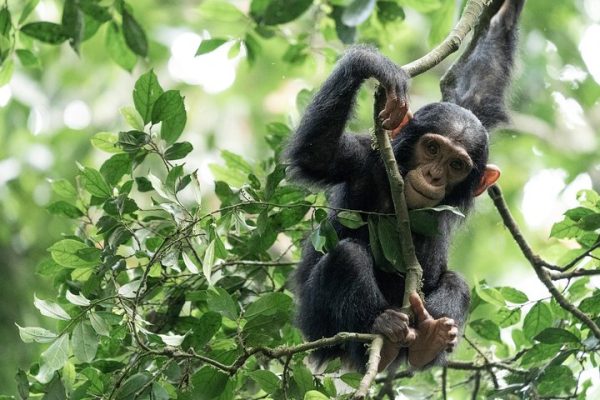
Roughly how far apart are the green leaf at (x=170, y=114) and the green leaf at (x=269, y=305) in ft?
2.57

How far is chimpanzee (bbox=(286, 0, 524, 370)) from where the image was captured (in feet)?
12.4

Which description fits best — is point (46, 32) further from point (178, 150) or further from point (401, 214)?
point (401, 214)

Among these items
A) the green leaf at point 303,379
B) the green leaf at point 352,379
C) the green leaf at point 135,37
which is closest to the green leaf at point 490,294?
the green leaf at point 352,379

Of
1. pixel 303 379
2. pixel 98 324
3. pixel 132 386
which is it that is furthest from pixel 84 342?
pixel 303 379

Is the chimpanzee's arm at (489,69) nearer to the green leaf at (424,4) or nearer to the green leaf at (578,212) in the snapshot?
the green leaf at (424,4)

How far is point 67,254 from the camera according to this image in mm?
3340

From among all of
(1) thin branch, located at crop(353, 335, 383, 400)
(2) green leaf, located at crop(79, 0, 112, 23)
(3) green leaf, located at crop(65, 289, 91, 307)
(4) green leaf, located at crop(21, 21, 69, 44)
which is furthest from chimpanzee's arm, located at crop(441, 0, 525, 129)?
(3) green leaf, located at crop(65, 289, 91, 307)

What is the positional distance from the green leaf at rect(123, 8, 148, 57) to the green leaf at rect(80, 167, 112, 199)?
1.56 m

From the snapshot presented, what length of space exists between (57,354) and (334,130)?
165cm

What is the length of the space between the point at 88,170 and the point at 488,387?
7.48ft

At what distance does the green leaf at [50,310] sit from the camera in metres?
3.07

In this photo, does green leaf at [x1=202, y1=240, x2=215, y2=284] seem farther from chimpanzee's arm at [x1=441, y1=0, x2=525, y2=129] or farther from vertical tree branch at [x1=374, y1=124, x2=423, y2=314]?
chimpanzee's arm at [x1=441, y1=0, x2=525, y2=129]

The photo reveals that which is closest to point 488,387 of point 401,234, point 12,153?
point 401,234

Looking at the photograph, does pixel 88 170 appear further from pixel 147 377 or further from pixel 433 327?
pixel 433 327
